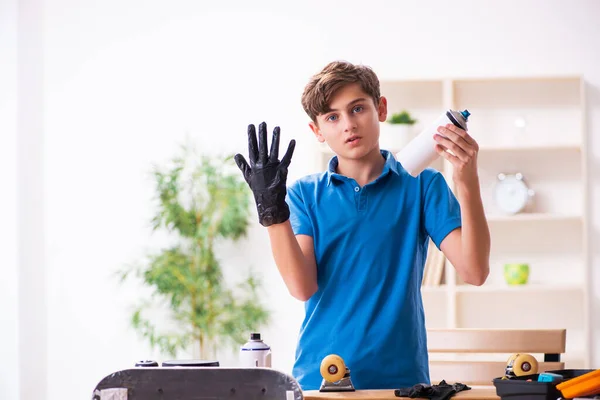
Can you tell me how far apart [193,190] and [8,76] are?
1176 mm

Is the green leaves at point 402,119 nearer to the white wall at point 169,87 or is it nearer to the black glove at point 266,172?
the white wall at point 169,87

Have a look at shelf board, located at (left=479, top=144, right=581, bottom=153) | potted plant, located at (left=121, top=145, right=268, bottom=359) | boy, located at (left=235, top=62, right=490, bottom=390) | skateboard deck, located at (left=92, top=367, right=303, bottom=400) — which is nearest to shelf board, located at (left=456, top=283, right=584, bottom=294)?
shelf board, located at (left=479, top=144, right=581, bottom=153)

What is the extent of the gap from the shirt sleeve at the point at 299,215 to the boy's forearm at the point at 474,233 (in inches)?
12.2

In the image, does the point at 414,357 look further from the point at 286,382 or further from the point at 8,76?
the point at 8,76

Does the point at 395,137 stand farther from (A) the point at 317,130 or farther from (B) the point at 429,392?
(B) the point at 429,392

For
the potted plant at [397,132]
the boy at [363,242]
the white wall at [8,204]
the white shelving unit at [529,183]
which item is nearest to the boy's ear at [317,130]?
the boy at [363,242]

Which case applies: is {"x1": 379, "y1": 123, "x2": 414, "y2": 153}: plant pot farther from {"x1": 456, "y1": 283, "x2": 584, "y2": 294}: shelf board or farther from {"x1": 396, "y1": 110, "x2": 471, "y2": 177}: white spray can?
{"x1": 396, "y1": 110, "x2": 471, "y2": 177}: white spray can

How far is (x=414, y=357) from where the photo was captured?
1532 mm

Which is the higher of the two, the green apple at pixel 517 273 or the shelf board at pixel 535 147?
the shelf board at pixel 535 147

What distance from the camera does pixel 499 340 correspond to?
2064 millimetres

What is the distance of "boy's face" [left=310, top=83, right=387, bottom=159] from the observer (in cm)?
157

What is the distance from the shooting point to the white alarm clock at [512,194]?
414 centimetres

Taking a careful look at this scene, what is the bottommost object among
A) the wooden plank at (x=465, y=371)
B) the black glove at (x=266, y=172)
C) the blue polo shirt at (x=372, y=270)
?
the wooden plank at (x=465, y=371)

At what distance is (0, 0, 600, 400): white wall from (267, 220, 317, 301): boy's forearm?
109 inches
